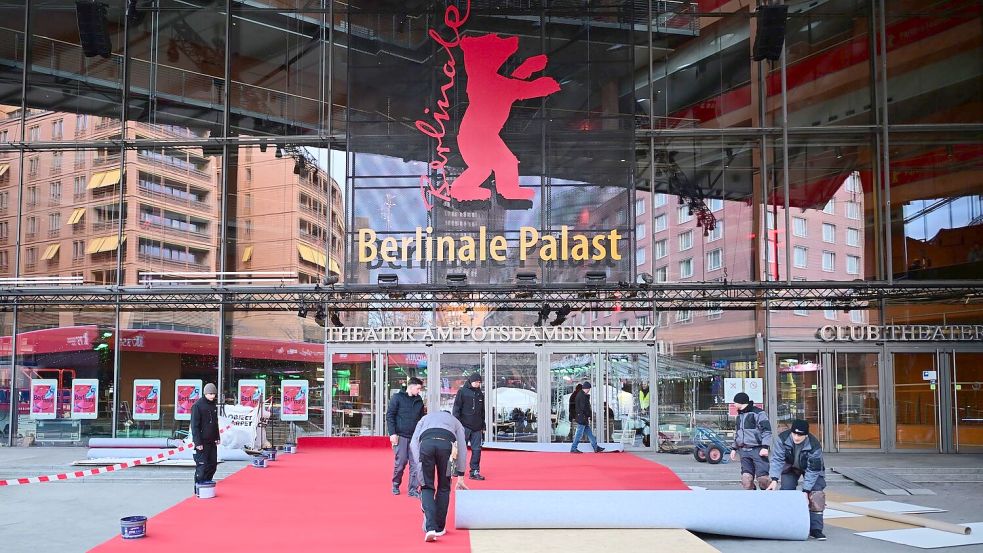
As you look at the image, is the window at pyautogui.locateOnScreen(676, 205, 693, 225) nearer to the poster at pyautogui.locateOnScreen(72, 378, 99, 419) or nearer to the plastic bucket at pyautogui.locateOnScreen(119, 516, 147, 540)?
the poster at pyautogui.locateOnScreen(72, 378, 99, 419)

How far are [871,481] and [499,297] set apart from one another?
828 cm

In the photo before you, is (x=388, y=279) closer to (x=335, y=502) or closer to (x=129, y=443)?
(x=129, y=443)

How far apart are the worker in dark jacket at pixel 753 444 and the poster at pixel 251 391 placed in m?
11.7

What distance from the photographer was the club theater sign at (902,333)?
1998 centimetres

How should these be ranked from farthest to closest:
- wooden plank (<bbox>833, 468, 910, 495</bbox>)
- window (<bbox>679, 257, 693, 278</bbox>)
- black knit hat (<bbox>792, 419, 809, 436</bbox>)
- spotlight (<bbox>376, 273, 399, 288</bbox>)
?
1. window (<bbox>679, 257, 693, 278</bbox>)
2. spotlight (<bbox>376, 273, 399, 288</bbox>)
3. wooden plank (<bbox>833, 468, 910, 495</bbox>)
4. black knit hat (<bbox>792, 419, 809, 436</bbox>)

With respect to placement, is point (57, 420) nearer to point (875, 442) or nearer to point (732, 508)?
point (732, 508)

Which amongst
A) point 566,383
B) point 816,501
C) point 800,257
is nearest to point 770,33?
point 800,257

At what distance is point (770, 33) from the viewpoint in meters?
19.2

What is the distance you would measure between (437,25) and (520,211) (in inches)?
180

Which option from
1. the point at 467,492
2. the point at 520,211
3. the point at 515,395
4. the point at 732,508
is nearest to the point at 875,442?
the point at 515,395

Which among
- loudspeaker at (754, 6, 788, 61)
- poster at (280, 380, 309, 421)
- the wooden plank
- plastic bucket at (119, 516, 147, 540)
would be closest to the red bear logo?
loudspeaker at (754, 6, 788, 61)

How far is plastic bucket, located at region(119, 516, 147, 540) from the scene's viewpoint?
30.1 ft

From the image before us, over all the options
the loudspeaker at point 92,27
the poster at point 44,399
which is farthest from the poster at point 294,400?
the loudspeaker at point 92,27

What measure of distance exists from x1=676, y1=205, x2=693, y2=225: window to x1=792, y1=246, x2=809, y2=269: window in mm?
2367
